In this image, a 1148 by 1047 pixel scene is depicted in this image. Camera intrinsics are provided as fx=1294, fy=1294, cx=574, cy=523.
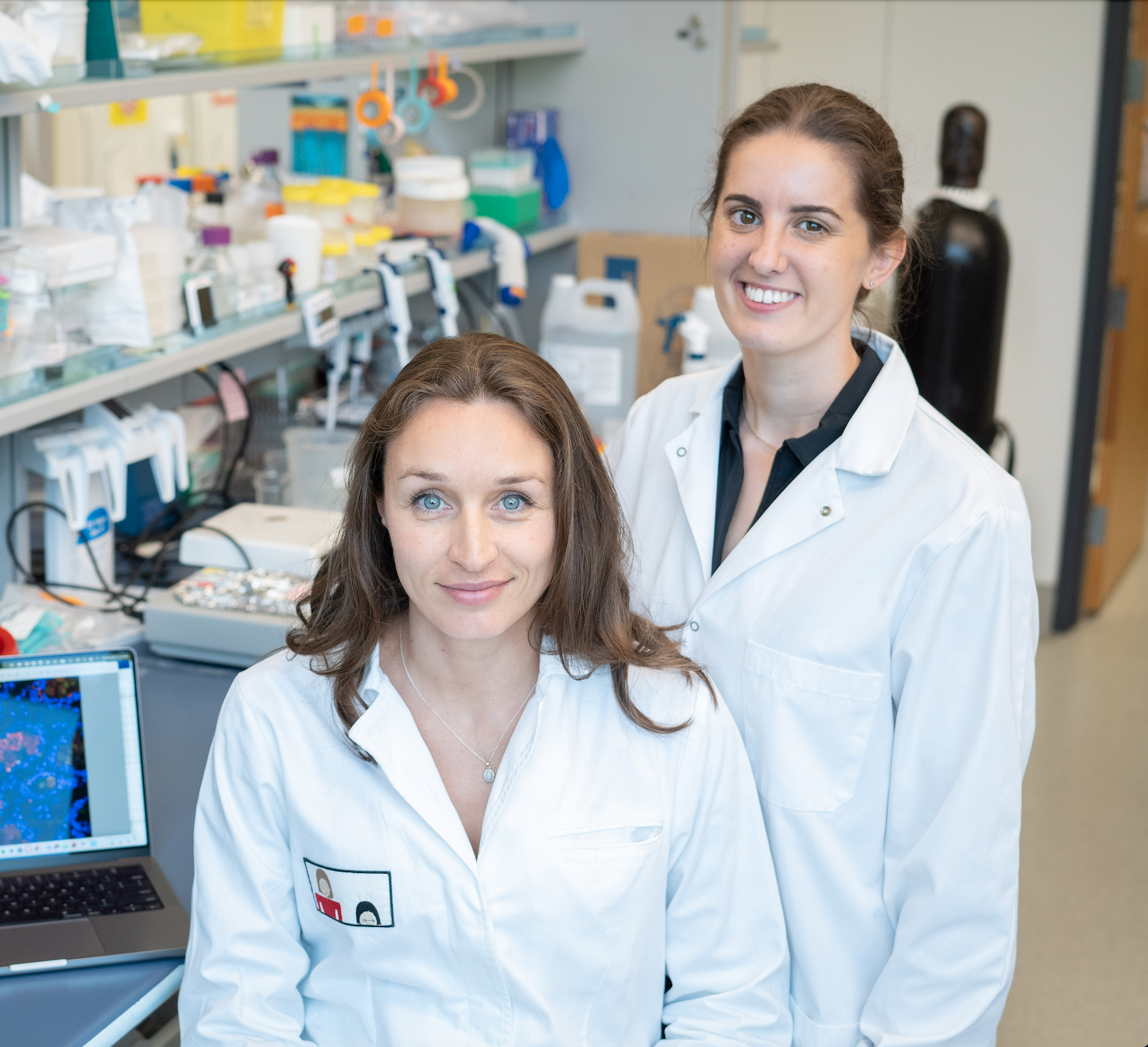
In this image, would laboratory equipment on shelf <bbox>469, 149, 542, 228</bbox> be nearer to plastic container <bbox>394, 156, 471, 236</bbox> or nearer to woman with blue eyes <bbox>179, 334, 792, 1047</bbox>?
plastic container <bbox>394, 156, 471, 236</bbox>

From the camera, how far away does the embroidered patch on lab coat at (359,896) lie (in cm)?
125

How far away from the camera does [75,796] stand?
1456mm

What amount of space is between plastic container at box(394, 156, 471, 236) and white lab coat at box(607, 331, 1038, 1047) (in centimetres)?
190

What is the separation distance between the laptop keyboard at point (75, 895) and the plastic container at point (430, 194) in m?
2.08

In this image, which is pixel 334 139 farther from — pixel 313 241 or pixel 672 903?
pixel 672 903

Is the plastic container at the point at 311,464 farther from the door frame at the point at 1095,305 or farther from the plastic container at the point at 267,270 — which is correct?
the door frame at the point at 1095,305

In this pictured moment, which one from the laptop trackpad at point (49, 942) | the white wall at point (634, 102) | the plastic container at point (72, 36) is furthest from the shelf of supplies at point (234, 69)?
the laptop trackpad at point (49, 942)

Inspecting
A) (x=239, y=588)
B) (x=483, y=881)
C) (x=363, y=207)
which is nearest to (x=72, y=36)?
(x=239, y=588)

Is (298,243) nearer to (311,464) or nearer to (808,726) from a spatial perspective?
(311,464)

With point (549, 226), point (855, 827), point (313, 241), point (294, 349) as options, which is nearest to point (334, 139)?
point (549, 226)

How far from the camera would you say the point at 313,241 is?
2.57 metres

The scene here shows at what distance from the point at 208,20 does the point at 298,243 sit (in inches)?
17.0

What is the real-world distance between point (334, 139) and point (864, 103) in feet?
7.88

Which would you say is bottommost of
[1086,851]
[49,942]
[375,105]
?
[1086,851]
